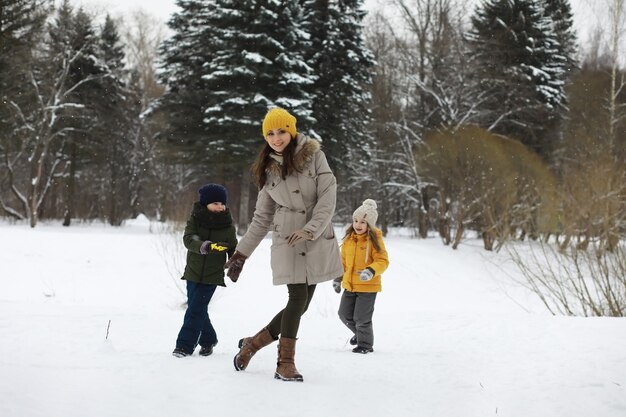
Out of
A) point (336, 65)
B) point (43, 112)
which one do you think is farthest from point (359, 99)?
point (43, 112)

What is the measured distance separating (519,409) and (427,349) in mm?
1831

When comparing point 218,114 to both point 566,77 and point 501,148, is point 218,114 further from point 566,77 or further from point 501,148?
point 566,77

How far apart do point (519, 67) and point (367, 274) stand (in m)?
21.0

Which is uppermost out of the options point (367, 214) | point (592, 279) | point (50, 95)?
point (50, 95)

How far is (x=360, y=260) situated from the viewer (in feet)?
17.3

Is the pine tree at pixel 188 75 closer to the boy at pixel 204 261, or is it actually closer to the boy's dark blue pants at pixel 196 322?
the boy at pixel 204 261

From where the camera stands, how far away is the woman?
345 cm

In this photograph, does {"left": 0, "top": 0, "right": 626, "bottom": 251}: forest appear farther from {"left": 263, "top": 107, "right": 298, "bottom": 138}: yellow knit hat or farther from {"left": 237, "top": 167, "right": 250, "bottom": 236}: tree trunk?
{"left": 263, "top": 107, "right": 298, "bottom": 138}: yellow knit hat

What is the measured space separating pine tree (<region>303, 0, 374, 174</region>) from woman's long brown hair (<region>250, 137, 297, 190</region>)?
15297 millimetres

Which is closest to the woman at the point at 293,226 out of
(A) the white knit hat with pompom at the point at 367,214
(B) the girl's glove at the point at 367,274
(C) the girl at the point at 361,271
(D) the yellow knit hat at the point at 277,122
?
(D) the yellow knit hat at the point at 277,122

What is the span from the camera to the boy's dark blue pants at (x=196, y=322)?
13.9 ft

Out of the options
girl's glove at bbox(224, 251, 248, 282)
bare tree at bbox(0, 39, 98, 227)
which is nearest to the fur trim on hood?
girl's glove at bbox(224, 251, 248, 282)

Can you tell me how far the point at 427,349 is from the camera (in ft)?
16.5

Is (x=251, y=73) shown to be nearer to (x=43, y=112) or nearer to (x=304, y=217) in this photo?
(x=43, y=112)
